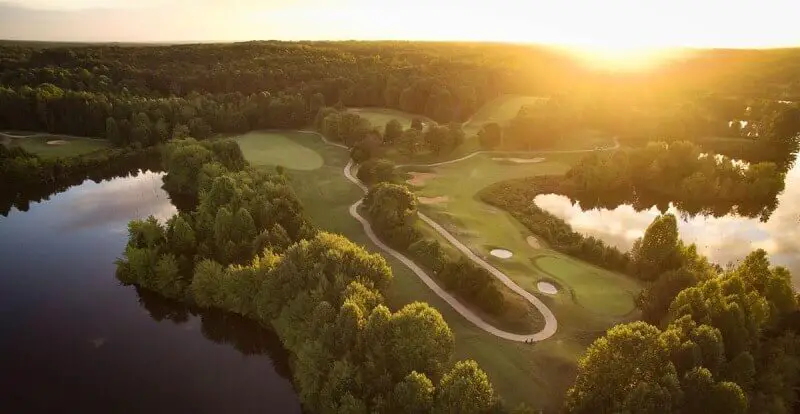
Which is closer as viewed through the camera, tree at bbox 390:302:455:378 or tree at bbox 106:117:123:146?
tree at bbox 390:302:455:378

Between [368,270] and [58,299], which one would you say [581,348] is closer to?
[368,270]

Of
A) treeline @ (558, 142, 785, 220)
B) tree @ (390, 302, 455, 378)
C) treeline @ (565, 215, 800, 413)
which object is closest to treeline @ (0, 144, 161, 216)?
tree @ (390, 302, 455, 378)

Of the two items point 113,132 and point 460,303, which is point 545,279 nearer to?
point 460,303

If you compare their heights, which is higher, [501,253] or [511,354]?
[501,253]

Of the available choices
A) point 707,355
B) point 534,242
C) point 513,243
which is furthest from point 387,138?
point 707,355

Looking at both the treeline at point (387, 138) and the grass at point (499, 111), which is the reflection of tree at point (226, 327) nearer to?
the treeline at point (387, 138)

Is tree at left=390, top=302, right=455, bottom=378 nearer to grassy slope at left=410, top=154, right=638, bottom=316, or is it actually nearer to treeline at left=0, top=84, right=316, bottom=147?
grassy slope at left=410, top=154, right=638, bottom=316
